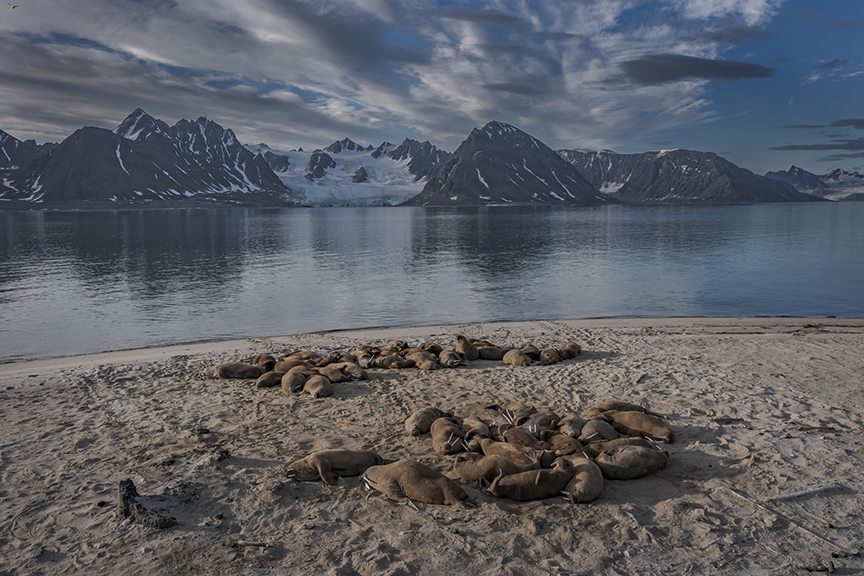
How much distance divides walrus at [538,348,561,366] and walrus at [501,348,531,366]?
46 centimetres

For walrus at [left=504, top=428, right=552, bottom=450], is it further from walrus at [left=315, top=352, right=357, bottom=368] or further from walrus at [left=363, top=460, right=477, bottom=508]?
walrus at [left=315, top=352, right=357, bottom=368]

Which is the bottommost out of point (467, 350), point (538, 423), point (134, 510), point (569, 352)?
point (134, 510)

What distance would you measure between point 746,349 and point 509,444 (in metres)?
12.3

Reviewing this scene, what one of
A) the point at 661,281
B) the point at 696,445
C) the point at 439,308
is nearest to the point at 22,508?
the point at 696,445

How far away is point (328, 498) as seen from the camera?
7.98 metres

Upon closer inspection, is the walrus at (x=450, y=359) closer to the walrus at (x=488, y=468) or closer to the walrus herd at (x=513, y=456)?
the walrus herd at (x=513, y=456)

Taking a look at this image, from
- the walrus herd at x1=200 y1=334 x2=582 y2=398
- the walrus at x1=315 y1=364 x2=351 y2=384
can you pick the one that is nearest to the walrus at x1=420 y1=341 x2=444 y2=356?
the walrus herd at x1=200 y1=334 x2=582 y2=398

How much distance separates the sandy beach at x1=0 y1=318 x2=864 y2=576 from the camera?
21.6 ft

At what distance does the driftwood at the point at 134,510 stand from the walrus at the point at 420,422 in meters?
4.55

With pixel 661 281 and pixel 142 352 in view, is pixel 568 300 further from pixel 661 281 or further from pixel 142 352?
pixel 142 352

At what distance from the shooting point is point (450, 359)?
1561 centimetres

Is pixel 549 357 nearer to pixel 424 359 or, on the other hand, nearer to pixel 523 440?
pixel 424 359

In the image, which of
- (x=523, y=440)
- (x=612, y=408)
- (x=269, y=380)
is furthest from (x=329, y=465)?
Answer: (x=612, y=408)

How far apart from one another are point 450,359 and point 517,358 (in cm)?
207
